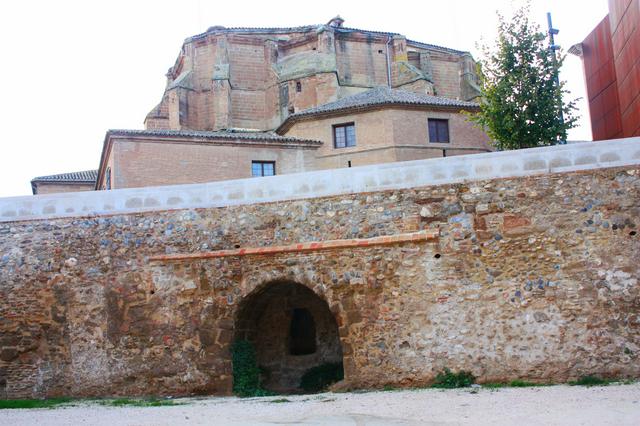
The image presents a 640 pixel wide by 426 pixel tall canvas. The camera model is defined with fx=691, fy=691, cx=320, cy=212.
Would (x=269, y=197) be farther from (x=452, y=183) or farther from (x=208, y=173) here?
(x=208, y=173)

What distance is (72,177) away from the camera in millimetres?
33125

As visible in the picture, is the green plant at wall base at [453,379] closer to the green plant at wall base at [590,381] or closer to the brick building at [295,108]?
the green plant at wall base at [590,381]

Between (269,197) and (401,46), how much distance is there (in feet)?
82.3

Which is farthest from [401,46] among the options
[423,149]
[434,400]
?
[434,400]

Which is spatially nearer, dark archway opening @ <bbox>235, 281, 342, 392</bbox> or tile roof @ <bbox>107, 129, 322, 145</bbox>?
dark archway opening @ <bbox>235, 281, 342, 392</bbox>

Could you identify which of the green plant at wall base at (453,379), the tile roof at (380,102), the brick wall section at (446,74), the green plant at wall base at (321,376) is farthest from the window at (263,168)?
the brick wall section at (446,74)

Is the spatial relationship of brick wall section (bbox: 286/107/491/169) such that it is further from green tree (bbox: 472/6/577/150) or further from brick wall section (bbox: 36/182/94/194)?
brick wall section (bbox: 36/182/94/194)

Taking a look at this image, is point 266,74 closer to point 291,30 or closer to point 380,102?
point 291,30

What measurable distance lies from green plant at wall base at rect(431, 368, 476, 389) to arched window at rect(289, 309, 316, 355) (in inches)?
165

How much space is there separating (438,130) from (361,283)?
14.2 m

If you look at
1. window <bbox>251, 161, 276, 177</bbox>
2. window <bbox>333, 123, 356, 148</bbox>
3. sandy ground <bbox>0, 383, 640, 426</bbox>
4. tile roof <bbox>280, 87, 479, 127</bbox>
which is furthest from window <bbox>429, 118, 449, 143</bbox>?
sandy ground <bbox>0, 383, 640, 426</bbox>

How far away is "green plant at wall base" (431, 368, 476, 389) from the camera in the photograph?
40.7 feet

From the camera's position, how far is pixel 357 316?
43.3 feet

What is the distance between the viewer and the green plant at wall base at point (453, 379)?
1240 centimetres
